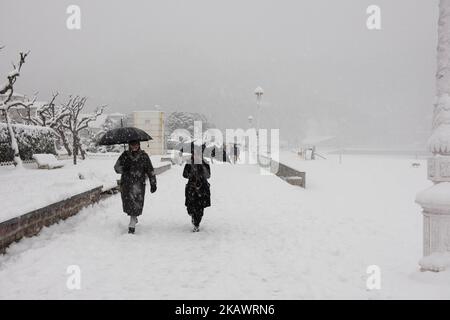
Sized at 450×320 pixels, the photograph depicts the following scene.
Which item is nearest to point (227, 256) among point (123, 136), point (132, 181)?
point (132, 181)

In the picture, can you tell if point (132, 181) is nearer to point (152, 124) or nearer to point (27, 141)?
point (27, 141)

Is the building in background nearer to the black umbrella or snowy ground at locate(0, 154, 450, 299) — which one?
snowy ground at locate(0, 154, 450, 299)

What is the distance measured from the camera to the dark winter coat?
742cm

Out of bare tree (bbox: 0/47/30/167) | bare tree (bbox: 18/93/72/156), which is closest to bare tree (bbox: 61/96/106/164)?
bare tree (bbox: 18/93/72/156)

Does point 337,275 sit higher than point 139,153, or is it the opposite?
point 139,153

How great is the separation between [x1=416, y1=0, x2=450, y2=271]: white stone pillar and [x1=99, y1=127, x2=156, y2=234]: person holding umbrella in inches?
180

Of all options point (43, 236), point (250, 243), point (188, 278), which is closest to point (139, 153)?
point (43, 236)

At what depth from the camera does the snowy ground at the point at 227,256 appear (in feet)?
15.0

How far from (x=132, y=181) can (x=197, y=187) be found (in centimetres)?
123

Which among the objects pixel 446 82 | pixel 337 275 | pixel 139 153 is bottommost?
pixel 337 275

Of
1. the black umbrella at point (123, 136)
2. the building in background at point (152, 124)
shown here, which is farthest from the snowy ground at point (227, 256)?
the building in background at point (152, 124)
